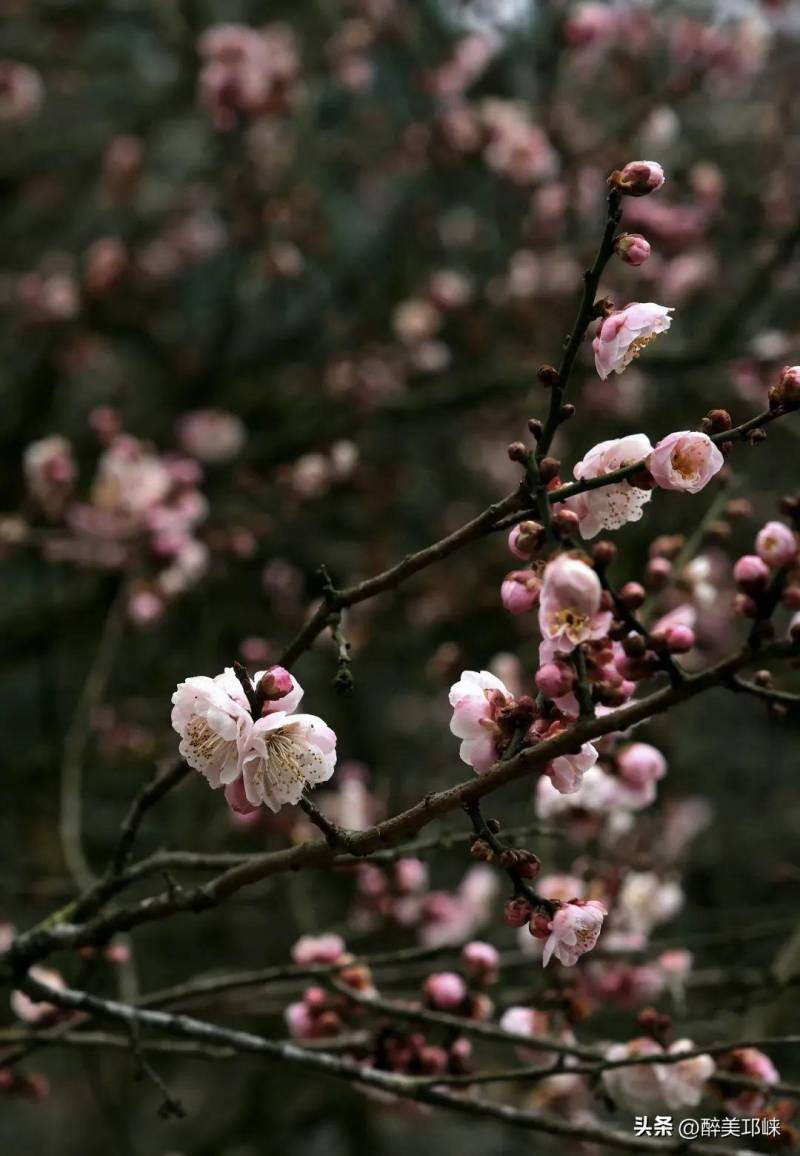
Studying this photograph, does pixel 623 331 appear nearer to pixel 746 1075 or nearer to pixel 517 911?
pixel 517 911

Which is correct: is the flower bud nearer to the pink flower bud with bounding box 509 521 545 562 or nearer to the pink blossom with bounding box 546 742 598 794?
the pink blossom with bounding box 546 742 598 794

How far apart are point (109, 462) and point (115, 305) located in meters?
1.90

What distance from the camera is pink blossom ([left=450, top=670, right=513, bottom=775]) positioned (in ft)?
4.01

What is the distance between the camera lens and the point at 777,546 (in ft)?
3.78

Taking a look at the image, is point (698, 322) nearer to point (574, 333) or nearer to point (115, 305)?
point (115, 305)

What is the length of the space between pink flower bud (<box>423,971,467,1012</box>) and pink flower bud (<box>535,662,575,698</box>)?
100 centimetres

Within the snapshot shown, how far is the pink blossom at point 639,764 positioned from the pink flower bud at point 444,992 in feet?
1.57

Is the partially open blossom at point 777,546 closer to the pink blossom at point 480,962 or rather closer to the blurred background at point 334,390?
the pink blossom at point 480,962

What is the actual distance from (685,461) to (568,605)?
220 millimetres

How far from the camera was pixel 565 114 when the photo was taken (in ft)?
16.9

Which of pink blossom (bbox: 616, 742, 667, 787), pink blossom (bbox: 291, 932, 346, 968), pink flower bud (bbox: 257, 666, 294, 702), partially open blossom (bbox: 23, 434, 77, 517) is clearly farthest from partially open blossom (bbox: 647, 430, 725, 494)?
partially open blossom (bbox: 23, 434, 77, 517)

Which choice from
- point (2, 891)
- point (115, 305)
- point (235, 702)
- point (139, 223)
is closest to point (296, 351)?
point (115, 305)

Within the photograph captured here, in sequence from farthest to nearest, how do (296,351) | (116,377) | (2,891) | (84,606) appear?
(116,377)
(296,351)
(84,606)
(2,891)

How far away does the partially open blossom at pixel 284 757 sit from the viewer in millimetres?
1229
